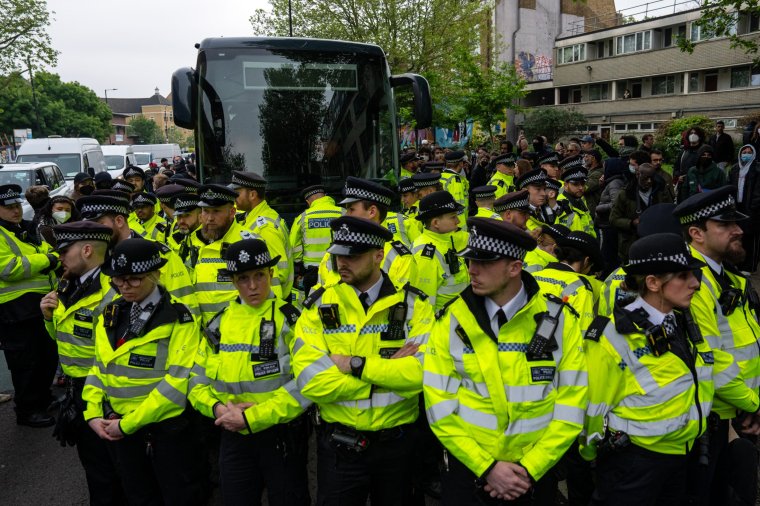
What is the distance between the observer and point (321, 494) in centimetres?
327

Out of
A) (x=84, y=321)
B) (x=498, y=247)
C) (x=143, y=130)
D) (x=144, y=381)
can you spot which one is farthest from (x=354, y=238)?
(x=143, y=130)

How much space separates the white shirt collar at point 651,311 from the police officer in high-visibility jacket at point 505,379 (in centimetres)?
49

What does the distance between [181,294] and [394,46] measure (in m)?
21.5

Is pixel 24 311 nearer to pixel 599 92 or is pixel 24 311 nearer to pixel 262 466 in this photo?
pixel 262 466

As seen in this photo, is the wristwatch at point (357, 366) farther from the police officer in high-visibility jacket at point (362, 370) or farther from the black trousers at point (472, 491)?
the black trousers at point (472, 491)

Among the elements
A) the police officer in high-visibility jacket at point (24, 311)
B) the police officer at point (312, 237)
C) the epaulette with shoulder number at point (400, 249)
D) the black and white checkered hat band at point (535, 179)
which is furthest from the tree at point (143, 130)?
the epaulette with shoulder number at point (400, 249)

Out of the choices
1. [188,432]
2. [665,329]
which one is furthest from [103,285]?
[665,329]

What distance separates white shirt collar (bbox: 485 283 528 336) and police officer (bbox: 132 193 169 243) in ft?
17.7

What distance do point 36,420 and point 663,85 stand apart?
42.6 m

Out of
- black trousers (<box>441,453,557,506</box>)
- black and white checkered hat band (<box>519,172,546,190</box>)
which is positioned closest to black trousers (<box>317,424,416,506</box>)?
black trousers (<box>441,453,557,506</box>)

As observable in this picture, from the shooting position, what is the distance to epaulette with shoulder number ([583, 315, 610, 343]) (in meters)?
2.98

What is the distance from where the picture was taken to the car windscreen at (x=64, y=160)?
19688 mm

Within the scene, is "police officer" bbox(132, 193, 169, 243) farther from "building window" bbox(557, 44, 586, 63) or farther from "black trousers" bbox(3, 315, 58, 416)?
"building window" bbox(557, 44, 586, 63)

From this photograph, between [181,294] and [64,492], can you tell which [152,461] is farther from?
[64,492]
